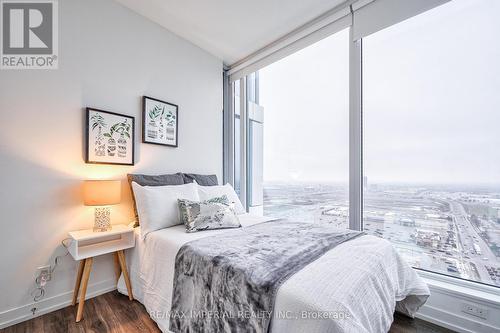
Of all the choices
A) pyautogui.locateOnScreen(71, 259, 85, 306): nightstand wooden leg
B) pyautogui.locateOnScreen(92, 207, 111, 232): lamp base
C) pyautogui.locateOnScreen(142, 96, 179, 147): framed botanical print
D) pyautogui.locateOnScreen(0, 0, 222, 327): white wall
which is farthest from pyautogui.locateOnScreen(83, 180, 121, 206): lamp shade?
pyautogui.locateOnScreen(142, 96, 179, 147): framed botanical print

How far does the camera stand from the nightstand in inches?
70.7

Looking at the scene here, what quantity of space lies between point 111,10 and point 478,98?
3387 millimetres

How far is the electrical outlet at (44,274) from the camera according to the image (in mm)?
1854

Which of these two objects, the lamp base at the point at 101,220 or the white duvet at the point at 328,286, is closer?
the white duvet at the point at 328,286

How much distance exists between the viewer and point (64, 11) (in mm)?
2027

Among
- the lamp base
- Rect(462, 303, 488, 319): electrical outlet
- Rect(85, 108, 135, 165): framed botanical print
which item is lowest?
Rect(462, 303, 488, 319): electrical outlet

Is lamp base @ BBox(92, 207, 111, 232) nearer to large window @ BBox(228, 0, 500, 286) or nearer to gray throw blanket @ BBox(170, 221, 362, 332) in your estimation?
gray throw blanket @ BBox(170, 221, 362, 332)

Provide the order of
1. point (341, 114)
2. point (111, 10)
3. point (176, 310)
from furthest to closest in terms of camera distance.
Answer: point (341, 114), point (111, 10), point (176, 310)

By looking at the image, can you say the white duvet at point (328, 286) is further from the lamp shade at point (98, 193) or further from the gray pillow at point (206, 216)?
the lamp shade at point (98, 193)

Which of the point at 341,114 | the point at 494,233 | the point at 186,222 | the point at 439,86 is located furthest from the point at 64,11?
the point at 494,233

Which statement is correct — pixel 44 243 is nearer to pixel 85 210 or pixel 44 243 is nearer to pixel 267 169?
pixel 85 210

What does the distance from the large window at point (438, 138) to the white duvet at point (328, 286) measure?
0.59 metres

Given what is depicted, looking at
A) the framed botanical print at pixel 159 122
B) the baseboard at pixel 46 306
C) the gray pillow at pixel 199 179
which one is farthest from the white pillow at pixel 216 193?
the baseboard at pixel 46 306

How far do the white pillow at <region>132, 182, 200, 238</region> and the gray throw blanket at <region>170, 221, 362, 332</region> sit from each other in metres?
0.57
